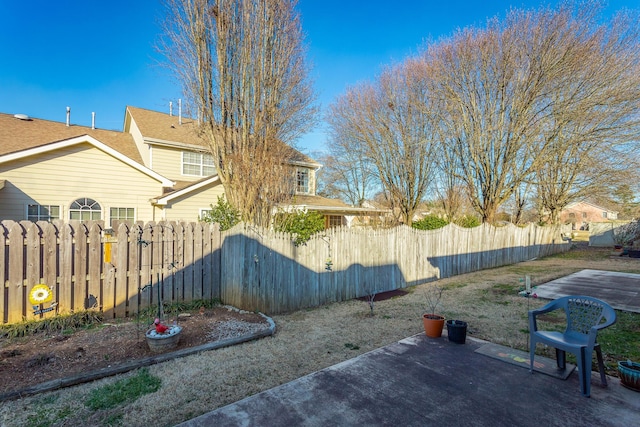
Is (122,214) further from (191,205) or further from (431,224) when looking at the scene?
(431,224)

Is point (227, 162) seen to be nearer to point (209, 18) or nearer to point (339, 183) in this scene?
point (209, 18)

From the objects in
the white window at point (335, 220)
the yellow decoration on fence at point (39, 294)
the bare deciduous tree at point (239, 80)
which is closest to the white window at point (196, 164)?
the bare deciduous tree at point (239, 80)

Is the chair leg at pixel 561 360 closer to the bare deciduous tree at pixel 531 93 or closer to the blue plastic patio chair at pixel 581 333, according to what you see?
the blue plastic patio chair at pixel 581 333

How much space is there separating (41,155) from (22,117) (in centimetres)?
573

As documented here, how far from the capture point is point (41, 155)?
33.2ft

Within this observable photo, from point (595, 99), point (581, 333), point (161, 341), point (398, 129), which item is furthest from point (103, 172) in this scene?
point (595, 99)

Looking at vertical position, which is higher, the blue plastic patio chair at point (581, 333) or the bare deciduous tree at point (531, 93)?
the bare deciduous tree at point (531, 93)

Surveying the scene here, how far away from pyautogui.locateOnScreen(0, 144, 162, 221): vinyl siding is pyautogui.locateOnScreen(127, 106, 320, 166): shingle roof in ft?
9.59

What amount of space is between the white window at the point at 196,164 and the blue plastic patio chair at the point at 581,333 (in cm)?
1430

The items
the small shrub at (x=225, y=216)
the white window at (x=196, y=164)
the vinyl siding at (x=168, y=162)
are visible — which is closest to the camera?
the small shrub at (x=225, y=216)

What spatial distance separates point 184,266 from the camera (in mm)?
6613

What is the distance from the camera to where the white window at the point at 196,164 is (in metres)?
15.0

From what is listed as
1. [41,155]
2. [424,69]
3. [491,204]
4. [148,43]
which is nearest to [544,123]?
[491,204]

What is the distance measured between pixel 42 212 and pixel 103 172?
2.17 m
